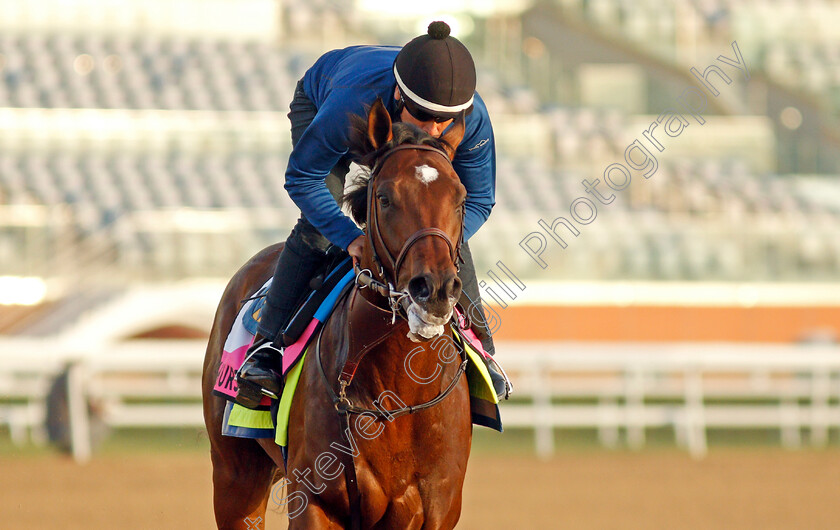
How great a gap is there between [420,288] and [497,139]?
13.8m

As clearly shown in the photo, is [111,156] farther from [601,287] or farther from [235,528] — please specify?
[235,528]

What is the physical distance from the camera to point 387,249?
288cm

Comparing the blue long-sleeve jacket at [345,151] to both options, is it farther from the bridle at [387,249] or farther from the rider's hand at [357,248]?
the bridle at [387,249]

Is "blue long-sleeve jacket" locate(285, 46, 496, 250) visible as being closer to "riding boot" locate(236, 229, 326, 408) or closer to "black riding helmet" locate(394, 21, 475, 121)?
"black riding helmet" locate(394, 21, 475, 121)

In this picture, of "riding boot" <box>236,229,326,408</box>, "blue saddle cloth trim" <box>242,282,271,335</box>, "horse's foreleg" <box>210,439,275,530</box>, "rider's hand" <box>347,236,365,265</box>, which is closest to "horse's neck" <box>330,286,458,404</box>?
"rider's hand" <box>347,236,365,265</box>

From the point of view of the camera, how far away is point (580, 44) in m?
21.1

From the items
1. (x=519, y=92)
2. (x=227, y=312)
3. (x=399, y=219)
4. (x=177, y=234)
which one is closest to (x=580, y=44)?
(x=519, y=92)

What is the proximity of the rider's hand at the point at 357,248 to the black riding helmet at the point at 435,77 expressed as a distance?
359 millimetres

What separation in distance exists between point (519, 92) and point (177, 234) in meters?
6.80

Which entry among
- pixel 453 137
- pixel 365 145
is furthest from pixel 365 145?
pixel 453 137

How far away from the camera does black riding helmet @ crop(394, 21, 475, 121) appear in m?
3.04

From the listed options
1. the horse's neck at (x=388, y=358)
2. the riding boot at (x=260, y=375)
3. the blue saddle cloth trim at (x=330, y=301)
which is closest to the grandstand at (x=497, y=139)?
the riding boot at (x=260, y=375)

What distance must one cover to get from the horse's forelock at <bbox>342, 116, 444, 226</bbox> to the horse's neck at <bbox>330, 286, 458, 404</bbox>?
10.0 inches

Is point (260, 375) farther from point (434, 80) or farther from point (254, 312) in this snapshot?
point (434, 80)
